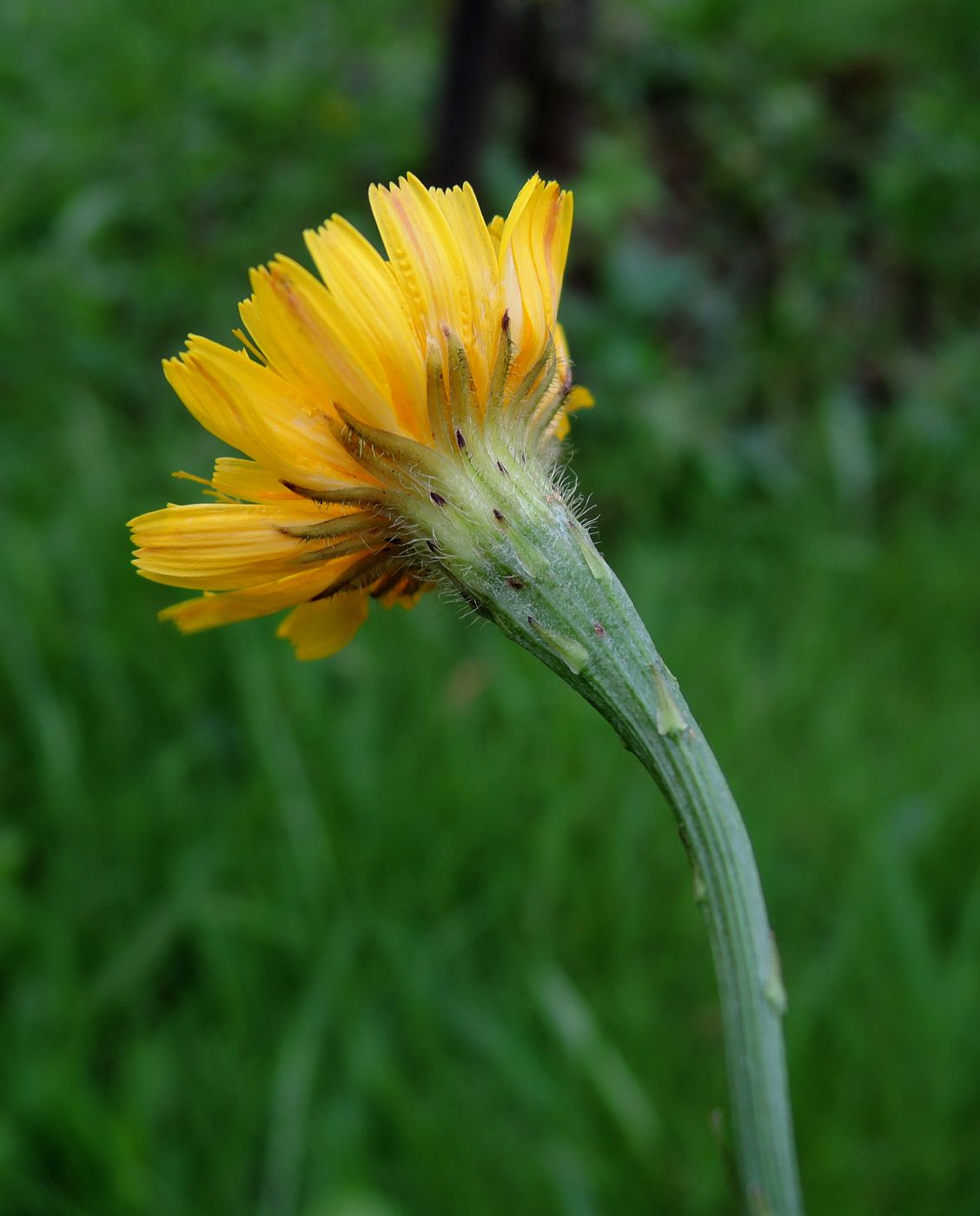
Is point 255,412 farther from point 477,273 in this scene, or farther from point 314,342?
point 477,273

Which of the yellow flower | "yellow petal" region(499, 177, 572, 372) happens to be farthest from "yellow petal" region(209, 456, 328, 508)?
"yellow petal" region(499, 177, 572, 372)

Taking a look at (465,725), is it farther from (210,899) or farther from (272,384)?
(272,384)

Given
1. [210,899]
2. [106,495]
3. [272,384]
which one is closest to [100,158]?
[106,495]

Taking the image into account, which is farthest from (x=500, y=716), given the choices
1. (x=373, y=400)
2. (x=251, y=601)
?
(x=373, y=400)

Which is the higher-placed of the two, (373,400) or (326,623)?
(373,400)

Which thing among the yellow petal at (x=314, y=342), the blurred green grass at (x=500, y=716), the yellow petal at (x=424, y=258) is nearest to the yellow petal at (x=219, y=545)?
the yellow petal at (x=314, y=342)

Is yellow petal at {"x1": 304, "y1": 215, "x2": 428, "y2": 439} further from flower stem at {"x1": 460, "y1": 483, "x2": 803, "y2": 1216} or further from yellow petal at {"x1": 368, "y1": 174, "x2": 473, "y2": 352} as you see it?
flower stem at {"x1": 460, "y1": 483, "x2": 803, "y2": 1216}
